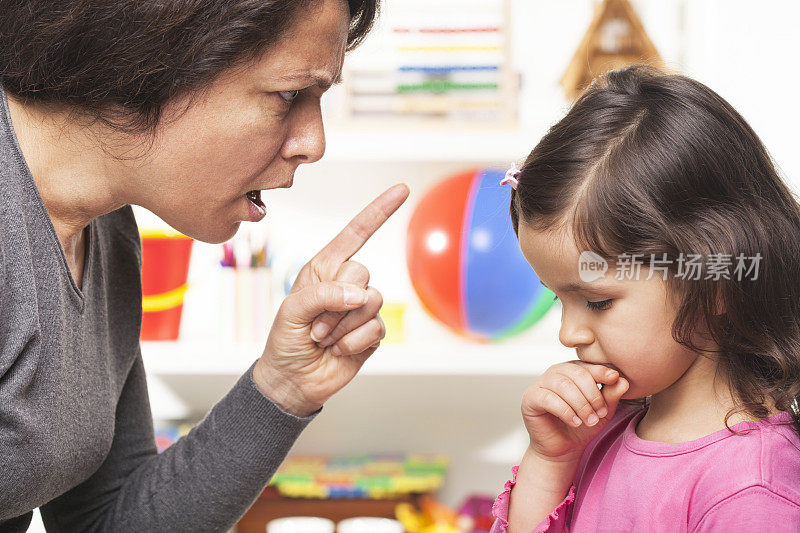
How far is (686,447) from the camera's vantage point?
2.55 feet

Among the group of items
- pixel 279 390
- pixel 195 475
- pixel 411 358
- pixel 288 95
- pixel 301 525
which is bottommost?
pixel 301 525

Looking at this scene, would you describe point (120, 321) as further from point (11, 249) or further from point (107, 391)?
point (11, 249)

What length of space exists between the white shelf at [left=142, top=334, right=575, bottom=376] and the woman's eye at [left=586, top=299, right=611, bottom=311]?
90 centimetres

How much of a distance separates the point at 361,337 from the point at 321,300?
75mm

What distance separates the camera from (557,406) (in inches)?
32.3

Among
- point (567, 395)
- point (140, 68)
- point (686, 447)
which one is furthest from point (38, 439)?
point (686, 447)

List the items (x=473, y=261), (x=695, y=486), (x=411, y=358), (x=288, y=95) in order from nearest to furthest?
(x=695, y=486) < (x=288, y=95) < (x=473, y=261) < (x=411, y=358)

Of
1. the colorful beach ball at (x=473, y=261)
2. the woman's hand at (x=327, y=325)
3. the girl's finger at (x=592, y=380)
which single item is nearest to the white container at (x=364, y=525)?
the colorful beach ball at (x=473, y=261)

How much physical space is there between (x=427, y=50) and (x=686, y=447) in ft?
3.80

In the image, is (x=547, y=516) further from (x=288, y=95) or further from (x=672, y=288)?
(x=288, y=95)

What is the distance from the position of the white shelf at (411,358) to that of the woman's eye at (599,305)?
0.90m

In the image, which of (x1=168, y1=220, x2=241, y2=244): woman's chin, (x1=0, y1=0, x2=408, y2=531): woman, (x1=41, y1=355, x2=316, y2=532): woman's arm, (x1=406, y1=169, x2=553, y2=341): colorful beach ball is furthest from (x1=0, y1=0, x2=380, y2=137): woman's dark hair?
(x1=406, y1=169, x2=553, y2=341): colorful beach ball

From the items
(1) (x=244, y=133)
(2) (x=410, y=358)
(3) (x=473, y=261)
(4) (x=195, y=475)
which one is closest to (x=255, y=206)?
(1) (x=244, y=133)

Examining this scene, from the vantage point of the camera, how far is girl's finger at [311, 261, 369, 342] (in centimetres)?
93
